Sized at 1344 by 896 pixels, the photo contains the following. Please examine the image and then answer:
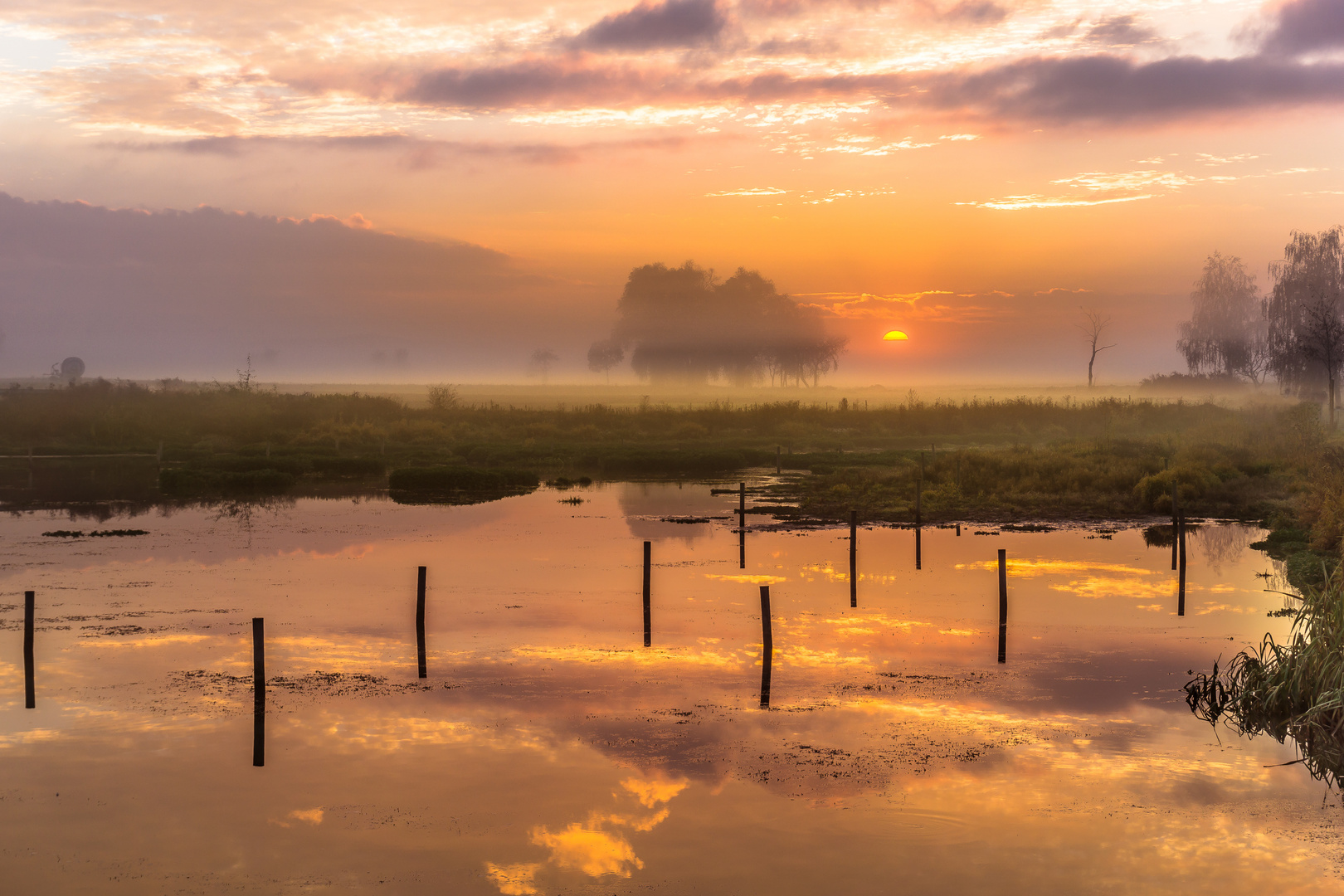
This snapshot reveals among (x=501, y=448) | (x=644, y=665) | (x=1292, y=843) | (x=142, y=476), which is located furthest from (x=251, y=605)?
(x=501, y=448)

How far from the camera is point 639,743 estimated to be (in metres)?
18.0

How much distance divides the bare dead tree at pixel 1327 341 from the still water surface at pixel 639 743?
53.1 meters

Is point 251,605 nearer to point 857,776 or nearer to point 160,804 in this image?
point 160,804

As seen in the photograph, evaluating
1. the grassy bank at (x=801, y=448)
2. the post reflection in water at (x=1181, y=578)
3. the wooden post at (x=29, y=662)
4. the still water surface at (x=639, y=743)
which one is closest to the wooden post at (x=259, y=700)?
the still water surface at (x=639, y=743)

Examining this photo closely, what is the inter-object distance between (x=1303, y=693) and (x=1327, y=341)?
69566mm

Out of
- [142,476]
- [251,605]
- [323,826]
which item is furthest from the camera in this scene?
[142,476]

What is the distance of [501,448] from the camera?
8381 cm

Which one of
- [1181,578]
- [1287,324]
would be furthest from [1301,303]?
[1181,578]

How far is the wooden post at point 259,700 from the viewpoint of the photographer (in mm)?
17422

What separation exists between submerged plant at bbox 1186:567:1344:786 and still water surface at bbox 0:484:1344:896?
0.46m

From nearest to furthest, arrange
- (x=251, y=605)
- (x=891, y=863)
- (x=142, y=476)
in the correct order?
(x=891, y=863) → (x=251, y=605) → (x=142, y=476)

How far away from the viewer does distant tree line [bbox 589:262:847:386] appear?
493 feet

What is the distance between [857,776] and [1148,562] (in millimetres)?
24035

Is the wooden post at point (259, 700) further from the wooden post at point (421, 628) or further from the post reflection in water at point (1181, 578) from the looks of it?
the post reflection in water at point (1181, 578)
